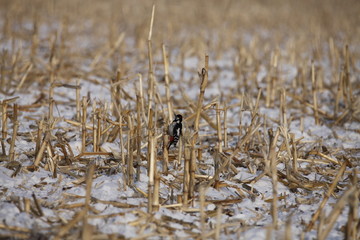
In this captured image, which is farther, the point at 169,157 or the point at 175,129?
the point at 169,157

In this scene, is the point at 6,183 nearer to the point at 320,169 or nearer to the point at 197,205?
the point at 197,205

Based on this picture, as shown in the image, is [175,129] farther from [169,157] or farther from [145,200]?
[145,200]

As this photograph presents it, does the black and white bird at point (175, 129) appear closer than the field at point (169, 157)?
No

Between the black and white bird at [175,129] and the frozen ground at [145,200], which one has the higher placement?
the black and white bird at [175,129]

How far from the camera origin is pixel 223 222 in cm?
219

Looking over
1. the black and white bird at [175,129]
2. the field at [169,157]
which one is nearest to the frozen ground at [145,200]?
the field at [169,157]

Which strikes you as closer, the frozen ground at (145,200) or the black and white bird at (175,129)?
the frozen ground at (145,200)

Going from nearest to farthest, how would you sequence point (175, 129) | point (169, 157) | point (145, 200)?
point (145, 200)
point (175, 129)
point (169, 157)

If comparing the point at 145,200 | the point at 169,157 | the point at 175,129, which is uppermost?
the point at 175,129

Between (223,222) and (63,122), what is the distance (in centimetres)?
197

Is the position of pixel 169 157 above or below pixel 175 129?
below

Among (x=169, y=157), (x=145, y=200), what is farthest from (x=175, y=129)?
(x=145, y=200)

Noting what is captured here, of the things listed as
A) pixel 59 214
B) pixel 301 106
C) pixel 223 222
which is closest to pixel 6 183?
pixel 59 214

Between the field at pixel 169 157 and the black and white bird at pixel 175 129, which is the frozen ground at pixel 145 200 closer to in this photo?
the field at pixel 169 157
